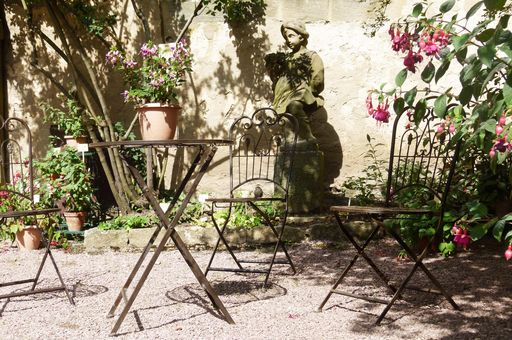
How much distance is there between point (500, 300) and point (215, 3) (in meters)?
4.46

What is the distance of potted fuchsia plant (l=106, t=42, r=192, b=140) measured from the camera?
5.72 m

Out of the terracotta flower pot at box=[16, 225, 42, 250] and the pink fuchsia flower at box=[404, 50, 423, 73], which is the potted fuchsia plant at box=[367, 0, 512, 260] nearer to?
the pink fuchsia flower at box=[404, 50, 423, 73]

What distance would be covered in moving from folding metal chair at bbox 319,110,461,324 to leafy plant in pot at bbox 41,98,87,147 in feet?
9.88

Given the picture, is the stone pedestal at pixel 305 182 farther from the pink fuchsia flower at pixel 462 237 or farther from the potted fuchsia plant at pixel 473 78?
the pink fuchsia flower at pixel 462 237

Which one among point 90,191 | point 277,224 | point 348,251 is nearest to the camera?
point 348,251

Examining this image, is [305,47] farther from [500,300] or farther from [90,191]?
[500,300]

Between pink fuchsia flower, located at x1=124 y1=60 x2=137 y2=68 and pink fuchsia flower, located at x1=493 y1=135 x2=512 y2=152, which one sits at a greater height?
pink fuchsia flower, located at x1=124 y1=60 x2=137 y2=68

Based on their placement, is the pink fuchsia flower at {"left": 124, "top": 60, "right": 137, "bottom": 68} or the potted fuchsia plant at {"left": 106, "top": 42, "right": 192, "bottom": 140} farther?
the pink fuchsia flower at {"left": 124, "top": 60, "right": 137, "bottom": 68}

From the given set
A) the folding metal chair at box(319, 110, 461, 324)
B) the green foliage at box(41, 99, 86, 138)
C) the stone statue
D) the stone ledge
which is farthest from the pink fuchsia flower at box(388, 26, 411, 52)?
the green foliage at box(41, 99, 86, 138)

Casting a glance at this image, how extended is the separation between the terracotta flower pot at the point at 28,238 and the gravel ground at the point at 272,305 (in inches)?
29.4

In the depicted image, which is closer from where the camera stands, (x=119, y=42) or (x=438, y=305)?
(x=438, y=305)

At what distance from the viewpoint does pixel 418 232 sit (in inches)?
172

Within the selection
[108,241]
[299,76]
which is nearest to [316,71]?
[299,76]

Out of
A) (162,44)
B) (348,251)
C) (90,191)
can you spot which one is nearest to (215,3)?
(162,44)
